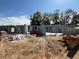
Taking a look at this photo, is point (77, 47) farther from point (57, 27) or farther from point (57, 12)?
point (57, 12)

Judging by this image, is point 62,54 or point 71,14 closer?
point 62,54

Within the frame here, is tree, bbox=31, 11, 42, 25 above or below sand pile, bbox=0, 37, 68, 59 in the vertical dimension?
above

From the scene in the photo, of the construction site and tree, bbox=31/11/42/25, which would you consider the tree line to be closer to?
tree, bbox=31/11/42/25

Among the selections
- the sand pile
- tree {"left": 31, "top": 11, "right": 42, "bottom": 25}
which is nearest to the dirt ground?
the sand pile

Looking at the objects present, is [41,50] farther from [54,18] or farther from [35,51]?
[54,18]

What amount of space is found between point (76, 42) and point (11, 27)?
28.1 m

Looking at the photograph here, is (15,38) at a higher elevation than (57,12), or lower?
lower

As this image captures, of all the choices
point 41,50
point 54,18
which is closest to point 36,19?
point 54,18

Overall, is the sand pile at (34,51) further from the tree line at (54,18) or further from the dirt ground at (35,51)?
the tree line at (54,18)

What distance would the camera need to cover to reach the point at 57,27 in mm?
37812

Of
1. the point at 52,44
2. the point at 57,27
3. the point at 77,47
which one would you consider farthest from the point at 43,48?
the point at 57,27

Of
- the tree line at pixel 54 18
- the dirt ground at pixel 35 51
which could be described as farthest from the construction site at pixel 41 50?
the tree line at pixel 54 18

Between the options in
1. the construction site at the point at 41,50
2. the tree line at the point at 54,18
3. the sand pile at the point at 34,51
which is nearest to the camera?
the sand pile at the point at 34,51

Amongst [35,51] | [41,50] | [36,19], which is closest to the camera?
[35,51]
